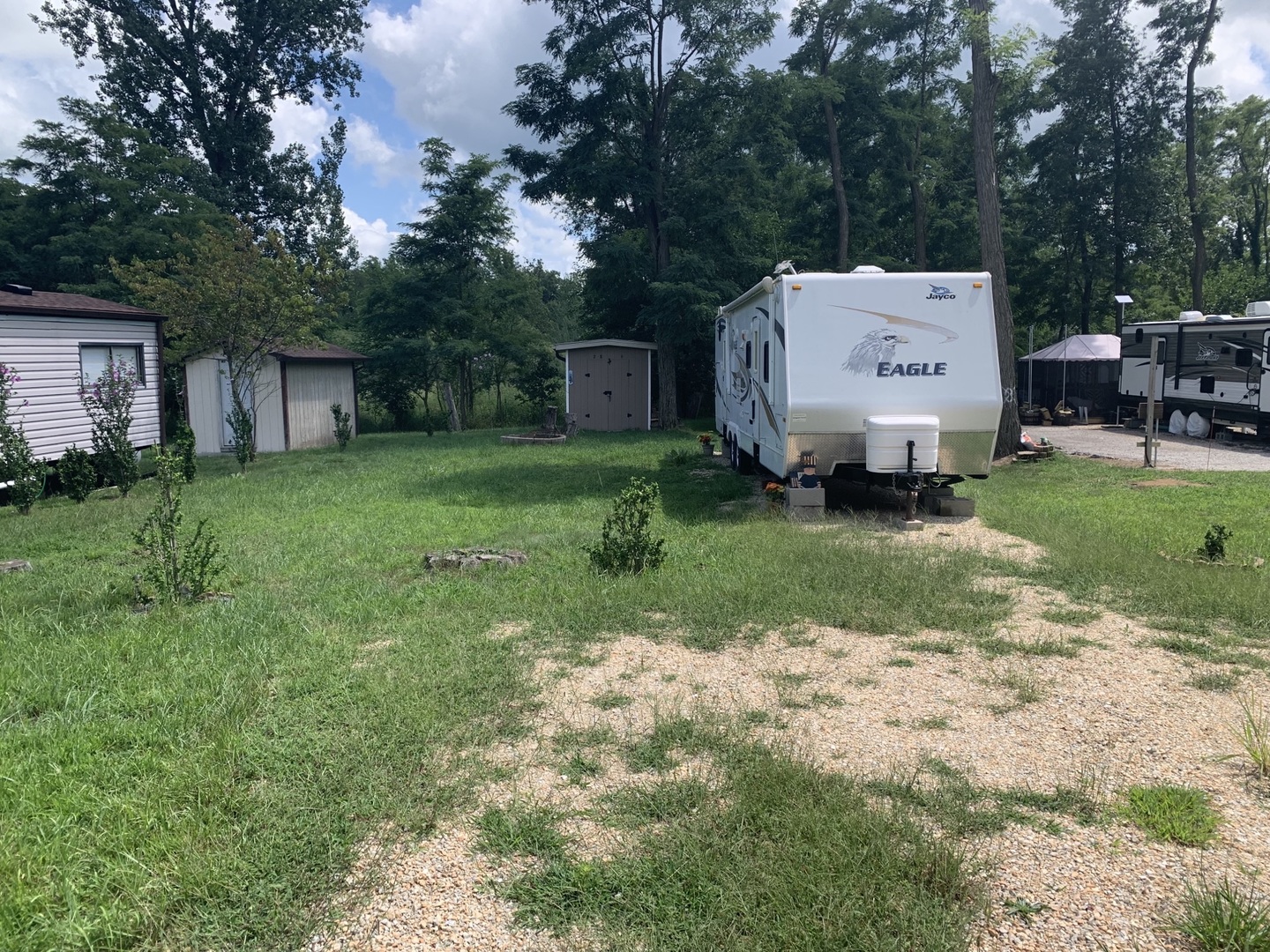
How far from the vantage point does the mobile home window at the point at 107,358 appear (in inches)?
549

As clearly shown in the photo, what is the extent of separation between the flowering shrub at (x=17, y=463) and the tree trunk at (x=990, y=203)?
13.9 metres

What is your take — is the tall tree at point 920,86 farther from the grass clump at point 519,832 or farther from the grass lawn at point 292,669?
the grass clump at point 519,832

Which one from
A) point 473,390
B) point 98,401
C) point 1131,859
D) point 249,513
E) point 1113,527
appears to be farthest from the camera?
point 473,390

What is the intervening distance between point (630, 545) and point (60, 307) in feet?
35.7

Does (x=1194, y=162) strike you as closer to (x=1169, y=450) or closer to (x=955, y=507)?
(x=1169, y=450)

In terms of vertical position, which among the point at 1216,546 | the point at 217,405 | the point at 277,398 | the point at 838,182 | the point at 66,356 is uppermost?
the point at 838,182

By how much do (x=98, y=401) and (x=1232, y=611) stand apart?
1336cm

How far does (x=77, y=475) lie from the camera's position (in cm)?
1171

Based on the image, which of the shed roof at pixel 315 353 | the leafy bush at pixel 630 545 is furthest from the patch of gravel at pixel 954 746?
the shed roof at pixel 315 353

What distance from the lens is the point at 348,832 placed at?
3.12 m

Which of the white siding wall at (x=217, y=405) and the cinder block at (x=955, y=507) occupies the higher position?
the white siding wall at (x=217, y=405)

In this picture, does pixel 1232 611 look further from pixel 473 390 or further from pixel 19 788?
pixel 473 390

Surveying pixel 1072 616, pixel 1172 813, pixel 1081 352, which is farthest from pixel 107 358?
pixel 1081 352

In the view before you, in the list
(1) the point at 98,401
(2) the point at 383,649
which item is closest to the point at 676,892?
(2) the point at 383,649
